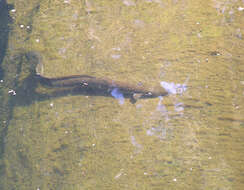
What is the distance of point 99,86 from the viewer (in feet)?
12.3

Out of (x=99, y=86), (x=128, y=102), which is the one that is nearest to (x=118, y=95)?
(x=128, y=102)

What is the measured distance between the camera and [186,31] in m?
3.81

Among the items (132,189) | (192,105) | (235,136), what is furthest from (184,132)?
(132,189)

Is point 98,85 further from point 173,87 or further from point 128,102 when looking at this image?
point 173,87

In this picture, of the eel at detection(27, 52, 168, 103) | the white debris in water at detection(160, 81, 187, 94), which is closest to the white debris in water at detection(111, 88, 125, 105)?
the eel at detection(27, 52, 168, 103)

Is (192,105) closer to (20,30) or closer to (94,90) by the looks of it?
(94,90)

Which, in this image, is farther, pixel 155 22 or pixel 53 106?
pixel 155 22

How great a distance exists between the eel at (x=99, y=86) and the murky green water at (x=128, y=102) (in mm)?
97

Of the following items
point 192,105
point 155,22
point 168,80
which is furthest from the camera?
point 155,22

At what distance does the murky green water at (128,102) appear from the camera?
313 cm

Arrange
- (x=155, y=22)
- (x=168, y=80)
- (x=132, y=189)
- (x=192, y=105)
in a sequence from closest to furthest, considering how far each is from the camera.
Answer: (x=132, y=189) → (x=192, y=105) → (x=168, y=80) → (x=155, y=22)

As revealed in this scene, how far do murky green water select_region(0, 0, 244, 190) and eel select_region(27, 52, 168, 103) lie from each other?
0.32 ft

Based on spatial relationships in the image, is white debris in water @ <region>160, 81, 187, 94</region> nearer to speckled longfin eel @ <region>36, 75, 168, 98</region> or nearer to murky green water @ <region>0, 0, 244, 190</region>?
murky green water @ <region>0, 0, 244, 190</region>

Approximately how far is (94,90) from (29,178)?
1698 mm
